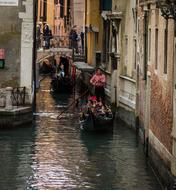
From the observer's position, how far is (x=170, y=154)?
297 inches

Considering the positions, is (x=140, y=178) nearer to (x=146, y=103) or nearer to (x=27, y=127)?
(x=146, y=103)

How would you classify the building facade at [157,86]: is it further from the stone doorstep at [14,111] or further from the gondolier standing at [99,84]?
the gondolier standing at [99,84]

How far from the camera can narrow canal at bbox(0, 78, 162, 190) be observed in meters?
8.46

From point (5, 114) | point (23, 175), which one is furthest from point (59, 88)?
point (23, 175)

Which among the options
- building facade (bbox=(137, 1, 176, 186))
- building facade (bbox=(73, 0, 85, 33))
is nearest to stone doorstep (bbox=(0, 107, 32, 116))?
building facade (bbox=(137, 1, 176, 186))

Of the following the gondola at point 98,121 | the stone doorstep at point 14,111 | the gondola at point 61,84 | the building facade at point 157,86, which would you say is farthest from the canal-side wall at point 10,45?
the gondola at point 61,84

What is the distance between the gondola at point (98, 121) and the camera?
40.6ft

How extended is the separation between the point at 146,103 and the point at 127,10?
4490 mm

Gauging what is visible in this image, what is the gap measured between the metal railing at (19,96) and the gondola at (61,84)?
320 inches

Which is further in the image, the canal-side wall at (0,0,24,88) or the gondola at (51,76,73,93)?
the gondola at (51,76,73,93)

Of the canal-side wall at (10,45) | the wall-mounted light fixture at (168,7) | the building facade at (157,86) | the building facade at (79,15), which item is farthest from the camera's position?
the building facade at (79,15)

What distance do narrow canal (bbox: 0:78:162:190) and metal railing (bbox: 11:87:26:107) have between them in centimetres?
50

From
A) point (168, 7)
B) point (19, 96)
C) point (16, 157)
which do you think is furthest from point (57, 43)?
point (168, 7)

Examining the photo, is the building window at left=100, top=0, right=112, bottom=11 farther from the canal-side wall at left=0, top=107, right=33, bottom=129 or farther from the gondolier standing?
the canal-side wall at left=0, top=107, right=33, bottom=129
